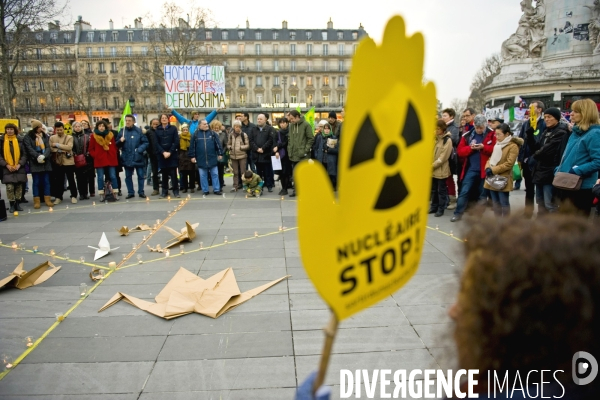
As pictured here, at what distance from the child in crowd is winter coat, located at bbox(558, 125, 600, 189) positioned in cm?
725

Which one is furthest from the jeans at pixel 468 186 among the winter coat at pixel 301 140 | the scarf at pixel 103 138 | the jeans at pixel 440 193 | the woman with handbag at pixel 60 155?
the woman with handbag at pixel 60 155

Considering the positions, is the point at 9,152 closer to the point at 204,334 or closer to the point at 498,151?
the point at 204,334

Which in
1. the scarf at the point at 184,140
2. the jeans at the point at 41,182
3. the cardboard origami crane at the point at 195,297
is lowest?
the cardboard origami crane at the point at 195,297

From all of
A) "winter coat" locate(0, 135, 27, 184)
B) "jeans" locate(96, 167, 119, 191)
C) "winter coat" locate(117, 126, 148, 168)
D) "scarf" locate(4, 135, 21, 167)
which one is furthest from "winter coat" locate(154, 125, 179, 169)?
"scarf" locate(4, 135, 21, 167)

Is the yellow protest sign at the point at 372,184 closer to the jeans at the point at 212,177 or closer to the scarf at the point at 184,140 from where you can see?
the jeans at the point at 212,177

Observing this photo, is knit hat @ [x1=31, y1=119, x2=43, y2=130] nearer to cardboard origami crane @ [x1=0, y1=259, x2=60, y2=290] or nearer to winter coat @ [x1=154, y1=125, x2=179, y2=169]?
winter coat @ [x1=154, y1=125, x2=179, y2=169]

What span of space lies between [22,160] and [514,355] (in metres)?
11.0

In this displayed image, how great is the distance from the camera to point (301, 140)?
10.8 metres

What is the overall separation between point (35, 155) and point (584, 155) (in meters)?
10.7

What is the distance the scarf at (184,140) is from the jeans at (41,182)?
10.8ft

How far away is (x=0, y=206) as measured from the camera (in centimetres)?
891

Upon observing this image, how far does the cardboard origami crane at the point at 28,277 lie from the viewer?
4945 millimetres

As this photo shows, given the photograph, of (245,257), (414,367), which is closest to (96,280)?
(245,257)

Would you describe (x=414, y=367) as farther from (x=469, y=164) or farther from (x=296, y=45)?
(x=296, y=45)
